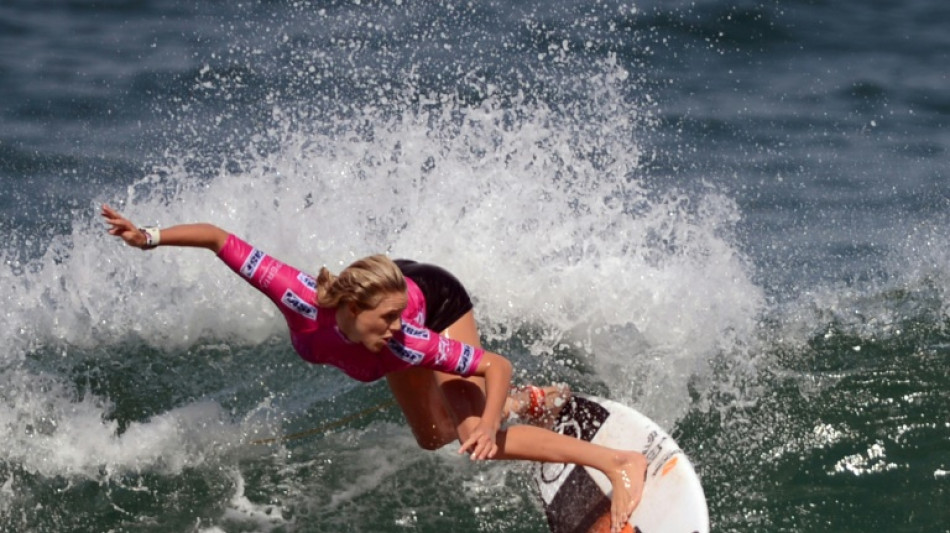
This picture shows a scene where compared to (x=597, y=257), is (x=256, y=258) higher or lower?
higher

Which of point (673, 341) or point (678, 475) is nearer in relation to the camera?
point (678, 475)

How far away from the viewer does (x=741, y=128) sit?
39.4ft

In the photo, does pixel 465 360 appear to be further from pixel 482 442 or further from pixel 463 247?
pixel 463 247

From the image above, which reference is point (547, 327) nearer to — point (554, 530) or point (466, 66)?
point (554, 530)

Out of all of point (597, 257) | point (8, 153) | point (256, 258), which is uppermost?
point (256, 258)

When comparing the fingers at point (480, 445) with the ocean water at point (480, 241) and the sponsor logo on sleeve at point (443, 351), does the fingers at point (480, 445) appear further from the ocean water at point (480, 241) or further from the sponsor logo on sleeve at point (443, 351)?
the ocean water at point (480, 241)


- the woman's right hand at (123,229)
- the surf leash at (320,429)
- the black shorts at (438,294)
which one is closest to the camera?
the woman's right hand at (123,229)

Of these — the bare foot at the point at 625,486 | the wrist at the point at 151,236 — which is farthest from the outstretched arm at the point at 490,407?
the wrist at the point at 151,236

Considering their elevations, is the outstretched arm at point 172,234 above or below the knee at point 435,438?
above

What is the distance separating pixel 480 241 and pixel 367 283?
140 inches

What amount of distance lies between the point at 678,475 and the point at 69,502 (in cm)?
288

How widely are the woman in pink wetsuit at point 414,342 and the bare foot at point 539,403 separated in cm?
47

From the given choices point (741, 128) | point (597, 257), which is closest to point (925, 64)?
point (741, 128)

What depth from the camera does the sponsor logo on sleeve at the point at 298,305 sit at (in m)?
5.36
